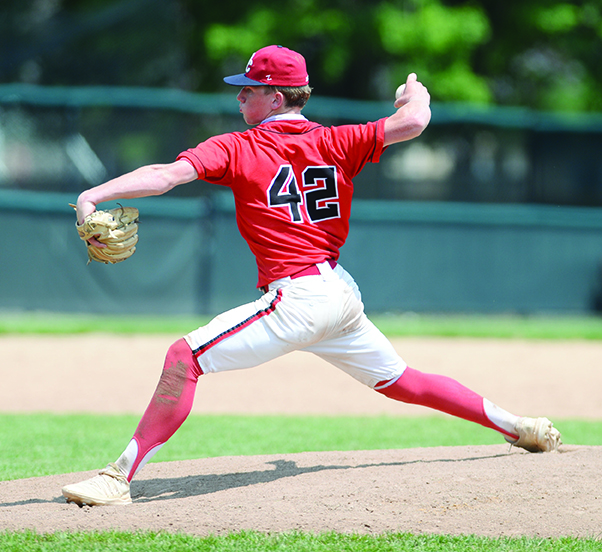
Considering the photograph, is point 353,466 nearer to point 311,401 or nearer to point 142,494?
point 142,494

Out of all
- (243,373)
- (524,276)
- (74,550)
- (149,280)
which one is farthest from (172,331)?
(74,550)

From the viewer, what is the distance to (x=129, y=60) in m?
14.8

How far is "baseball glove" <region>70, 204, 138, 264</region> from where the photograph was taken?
124 inches

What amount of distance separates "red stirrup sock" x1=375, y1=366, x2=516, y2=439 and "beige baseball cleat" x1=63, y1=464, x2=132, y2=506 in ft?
4.03

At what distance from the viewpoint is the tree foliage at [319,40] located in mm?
14148

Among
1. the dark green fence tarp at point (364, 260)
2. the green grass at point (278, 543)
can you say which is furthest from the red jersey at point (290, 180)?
the dark green fence tarp at point (364, 260)

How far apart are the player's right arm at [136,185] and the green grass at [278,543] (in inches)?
46.7

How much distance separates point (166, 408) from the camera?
339cm

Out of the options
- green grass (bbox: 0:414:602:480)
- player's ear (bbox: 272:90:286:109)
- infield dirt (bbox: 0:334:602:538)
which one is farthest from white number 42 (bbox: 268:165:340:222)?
green grass (bbox: 0:414:602:480)

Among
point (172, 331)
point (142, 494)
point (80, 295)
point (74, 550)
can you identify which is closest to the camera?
point (74, 550)

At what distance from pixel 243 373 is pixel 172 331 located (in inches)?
89.5

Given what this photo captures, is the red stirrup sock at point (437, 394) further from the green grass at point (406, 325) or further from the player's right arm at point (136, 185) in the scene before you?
the green grass at point (406, 325)

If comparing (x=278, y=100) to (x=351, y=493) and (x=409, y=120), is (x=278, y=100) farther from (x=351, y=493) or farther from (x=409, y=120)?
(x=351, y=493)

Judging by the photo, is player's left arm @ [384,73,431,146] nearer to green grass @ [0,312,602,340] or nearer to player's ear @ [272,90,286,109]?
player's ear @ [272,90,286,109]
